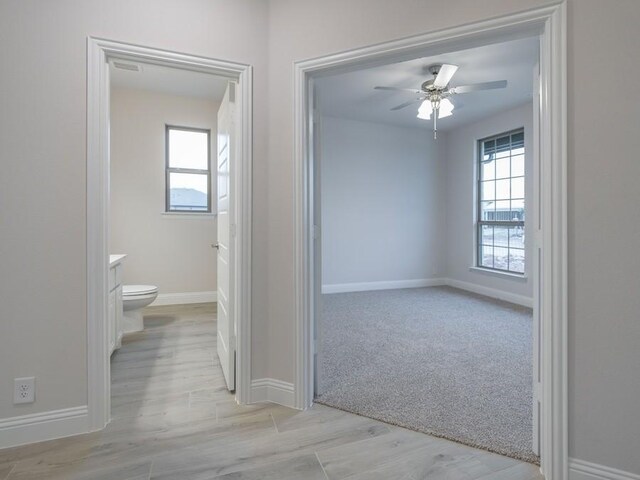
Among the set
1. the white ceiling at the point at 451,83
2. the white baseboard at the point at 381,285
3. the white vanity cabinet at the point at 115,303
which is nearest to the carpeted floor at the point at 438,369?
the white baseboard at the point at 381,285

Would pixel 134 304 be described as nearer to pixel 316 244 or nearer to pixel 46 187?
pixel 46 187

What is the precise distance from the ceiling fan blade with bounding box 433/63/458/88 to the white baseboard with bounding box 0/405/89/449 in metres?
3.65

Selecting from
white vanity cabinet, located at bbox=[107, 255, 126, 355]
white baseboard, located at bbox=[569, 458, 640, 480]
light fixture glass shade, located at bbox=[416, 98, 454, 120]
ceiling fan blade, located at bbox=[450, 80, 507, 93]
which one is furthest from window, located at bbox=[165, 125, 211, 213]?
white baseboard, located at bbox=[569, 458, 640, 480]

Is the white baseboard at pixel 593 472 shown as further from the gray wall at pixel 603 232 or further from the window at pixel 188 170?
the window at pixel 188 170

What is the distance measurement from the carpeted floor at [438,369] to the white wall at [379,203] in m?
1.19

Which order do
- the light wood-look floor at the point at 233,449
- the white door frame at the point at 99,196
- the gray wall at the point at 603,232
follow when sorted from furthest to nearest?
1. the white door frame at the point at 99,196
2. the light wood-look floor at the point at 233,449
3. the gray wall at the point at 603,232

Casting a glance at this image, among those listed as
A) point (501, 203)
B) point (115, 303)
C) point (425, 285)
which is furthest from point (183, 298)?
point (501, 203)

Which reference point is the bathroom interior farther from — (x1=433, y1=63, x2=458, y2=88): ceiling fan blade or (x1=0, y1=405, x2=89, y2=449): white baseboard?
(x1=433, y1=63, x2=458, y2=88): ceiling fan blade

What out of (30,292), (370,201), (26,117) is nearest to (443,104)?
(370,201)

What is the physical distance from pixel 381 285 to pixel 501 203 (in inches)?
86.6

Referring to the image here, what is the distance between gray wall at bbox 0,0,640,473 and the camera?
53.4 inches

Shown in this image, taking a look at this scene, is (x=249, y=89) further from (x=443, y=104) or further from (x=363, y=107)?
(x=363, y=107)

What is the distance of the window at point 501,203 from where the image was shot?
15.6 feet

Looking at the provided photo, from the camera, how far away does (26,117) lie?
1.66 meters
